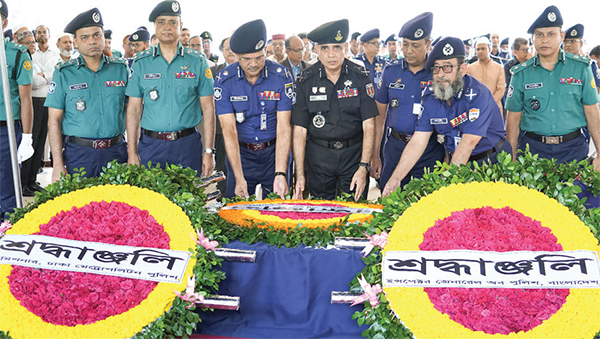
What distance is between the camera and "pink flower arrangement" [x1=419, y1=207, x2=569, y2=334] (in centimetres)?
163

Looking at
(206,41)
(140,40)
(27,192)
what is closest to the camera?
(27,192)

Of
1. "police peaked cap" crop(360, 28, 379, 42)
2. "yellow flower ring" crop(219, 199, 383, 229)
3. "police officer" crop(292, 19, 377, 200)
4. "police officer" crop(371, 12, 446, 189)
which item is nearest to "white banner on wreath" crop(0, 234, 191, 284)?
"yellow flower ring" crop(219, 199, 383, 229)

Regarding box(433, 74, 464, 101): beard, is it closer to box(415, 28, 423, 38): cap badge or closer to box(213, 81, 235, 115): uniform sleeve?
box(415, 28, 423, 38): cap badge

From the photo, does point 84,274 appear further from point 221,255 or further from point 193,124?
point 193,124

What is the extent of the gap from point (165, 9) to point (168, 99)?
56 cm

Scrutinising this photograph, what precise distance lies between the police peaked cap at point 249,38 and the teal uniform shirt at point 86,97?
3.03ft

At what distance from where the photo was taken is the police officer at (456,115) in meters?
2.80

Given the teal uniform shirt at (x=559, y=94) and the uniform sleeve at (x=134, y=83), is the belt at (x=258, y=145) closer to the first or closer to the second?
the uniform sleeve at (x=134, y=83)

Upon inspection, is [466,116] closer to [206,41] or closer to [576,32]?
[576,32]

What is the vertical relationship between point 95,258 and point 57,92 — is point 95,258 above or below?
below

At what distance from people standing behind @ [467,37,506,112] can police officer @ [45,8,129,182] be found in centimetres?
373

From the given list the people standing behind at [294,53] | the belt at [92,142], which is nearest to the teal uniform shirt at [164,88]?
the belt at [92,142]

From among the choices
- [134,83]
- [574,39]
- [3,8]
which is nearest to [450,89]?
[134,83]

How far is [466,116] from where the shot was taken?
9.34ft
